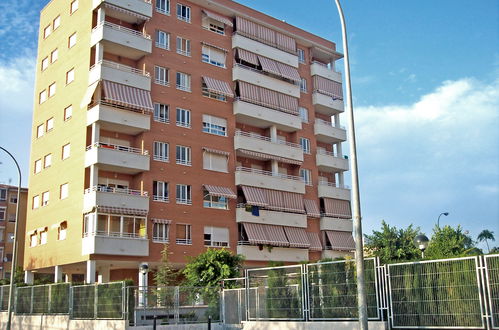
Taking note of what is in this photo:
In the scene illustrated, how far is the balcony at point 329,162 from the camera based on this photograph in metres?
55.3

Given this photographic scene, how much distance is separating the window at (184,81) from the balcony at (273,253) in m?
13.3

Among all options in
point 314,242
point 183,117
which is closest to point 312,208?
point 314,242

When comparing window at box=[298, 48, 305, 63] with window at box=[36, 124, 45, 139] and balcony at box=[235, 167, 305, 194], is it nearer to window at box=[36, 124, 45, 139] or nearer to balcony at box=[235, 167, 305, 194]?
balcony at box=[235, 167, 305, 194]

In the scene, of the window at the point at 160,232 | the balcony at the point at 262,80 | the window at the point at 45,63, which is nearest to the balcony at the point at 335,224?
the balcony at the point at 262,80

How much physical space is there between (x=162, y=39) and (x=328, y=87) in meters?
19.4

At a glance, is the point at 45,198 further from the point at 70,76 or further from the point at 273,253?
the point at 273,253

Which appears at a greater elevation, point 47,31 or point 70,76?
point 47,31

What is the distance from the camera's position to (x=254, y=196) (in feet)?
157

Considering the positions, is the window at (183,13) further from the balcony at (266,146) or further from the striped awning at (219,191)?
the striped awning at (219,191)

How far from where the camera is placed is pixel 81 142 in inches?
1635

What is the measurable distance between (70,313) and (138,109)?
16.8 m

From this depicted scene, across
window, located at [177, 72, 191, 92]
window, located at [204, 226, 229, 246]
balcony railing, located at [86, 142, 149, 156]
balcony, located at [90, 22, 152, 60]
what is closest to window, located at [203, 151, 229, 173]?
window, located at [204, 226, 229, 246]

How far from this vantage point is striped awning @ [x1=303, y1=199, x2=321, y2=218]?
2064 inches

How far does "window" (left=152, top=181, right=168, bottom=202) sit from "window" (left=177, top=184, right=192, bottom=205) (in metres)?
1.20
